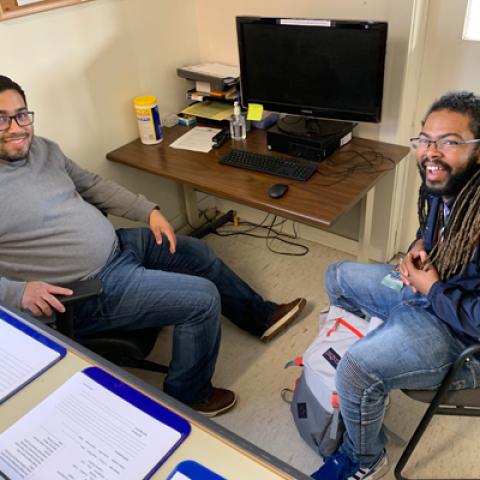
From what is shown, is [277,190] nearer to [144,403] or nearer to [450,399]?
[450,399]

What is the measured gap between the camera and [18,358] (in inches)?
44.9

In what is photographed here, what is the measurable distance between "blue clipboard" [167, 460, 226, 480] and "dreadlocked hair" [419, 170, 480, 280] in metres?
0.88

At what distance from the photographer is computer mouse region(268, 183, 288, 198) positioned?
185cm

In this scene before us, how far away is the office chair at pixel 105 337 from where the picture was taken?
1434 mm

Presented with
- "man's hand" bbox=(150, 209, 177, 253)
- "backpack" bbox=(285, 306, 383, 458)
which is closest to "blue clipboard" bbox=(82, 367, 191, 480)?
"backpack" bbox=(285, 306, 383, 458)

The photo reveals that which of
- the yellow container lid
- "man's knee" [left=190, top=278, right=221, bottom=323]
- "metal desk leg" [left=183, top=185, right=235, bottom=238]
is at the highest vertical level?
the yellow container lid

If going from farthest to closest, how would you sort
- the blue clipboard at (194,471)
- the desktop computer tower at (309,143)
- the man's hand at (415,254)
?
the desktop computer tower at (309,143), the man's hand at (415,254), the blue clipboard at (194,471)

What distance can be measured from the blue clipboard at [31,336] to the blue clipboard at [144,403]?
92mm

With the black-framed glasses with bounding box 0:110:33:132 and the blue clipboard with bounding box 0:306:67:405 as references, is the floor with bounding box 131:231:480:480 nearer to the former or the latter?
the blue clipboard with bounding box 0:306:67:405

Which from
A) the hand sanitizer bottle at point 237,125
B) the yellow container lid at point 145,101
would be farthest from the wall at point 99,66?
the hand sanitizer bottle at point 237,125

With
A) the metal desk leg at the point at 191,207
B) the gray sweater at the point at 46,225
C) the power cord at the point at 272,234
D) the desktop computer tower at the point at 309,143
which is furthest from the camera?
the metal desk leg at the point at 191,207

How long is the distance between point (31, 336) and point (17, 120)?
2.45ft

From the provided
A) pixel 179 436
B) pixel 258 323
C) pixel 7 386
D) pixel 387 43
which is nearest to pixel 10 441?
pixel 7 386

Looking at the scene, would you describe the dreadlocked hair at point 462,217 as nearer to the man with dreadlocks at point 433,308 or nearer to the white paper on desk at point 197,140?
the man with dreadlocks at point 433,308
